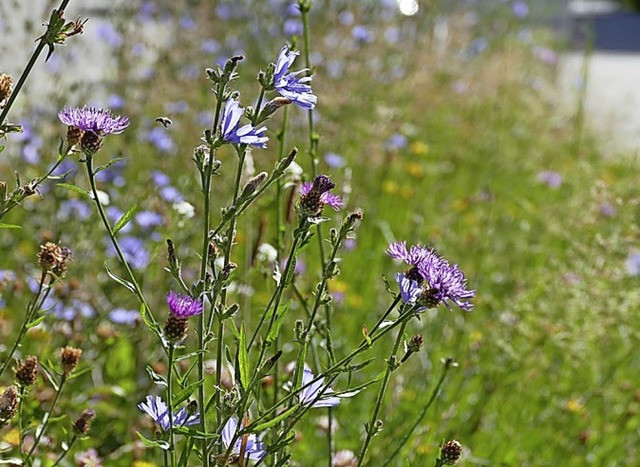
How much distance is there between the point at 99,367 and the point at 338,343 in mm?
587

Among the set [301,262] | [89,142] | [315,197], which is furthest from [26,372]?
[301,262]

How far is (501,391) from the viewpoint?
2.34 metres

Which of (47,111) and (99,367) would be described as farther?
(47,111)

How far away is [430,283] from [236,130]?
27 cm

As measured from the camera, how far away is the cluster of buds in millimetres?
1155

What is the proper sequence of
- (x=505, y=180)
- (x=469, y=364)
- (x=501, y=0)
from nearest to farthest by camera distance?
(x=469, y=364), (x=505, y=180), (x=501, y=0)

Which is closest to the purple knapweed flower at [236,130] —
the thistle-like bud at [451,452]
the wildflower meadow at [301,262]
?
the wildflower meadow at [301,262]

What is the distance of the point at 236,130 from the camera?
951 mm

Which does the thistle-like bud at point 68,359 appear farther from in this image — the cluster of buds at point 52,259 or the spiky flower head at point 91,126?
the spiky flower head at point 91,126

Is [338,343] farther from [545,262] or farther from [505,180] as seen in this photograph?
[505,180]

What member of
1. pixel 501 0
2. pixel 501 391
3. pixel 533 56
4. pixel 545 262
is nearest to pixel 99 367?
pixel 501 391

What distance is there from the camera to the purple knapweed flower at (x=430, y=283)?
98 cm

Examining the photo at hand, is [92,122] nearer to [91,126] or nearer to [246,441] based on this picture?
[91,126]

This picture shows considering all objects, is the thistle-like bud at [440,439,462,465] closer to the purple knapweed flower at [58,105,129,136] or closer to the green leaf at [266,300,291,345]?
the green leaf at [266,300,291,345]
